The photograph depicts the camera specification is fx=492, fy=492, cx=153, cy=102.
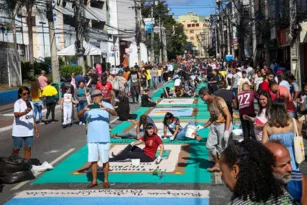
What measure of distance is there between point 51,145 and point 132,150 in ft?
10.5

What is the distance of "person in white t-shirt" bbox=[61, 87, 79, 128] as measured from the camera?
16.1 meters

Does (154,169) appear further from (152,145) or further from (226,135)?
(226,135)

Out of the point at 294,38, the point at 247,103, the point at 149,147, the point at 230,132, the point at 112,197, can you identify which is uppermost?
the point at 294,38

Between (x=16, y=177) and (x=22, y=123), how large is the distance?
1.14 meters

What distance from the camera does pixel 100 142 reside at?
26.5 feet

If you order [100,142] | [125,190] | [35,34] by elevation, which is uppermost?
[35,34]

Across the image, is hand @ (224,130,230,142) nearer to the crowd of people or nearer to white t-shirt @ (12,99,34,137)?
the crowd of people

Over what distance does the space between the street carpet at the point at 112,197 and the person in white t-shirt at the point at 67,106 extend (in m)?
8.03

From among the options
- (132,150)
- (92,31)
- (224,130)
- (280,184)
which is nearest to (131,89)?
(132,150)

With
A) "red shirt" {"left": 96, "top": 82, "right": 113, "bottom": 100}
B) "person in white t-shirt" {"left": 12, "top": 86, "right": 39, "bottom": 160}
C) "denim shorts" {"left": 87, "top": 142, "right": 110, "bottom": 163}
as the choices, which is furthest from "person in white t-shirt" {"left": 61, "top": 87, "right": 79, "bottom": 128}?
"denim shorts" {"left": 87, "top": 142, "right": 110, "bottom": 163}

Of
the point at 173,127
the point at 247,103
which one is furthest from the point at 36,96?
the point at 247,103

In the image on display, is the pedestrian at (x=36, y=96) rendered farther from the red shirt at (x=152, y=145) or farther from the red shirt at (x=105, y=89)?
the red shirt at (x=152, y=145)

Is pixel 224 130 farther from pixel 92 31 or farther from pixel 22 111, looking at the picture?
pixel 92 31

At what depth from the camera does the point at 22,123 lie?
950cm
